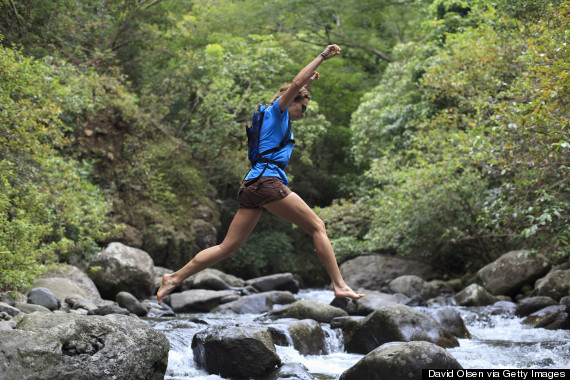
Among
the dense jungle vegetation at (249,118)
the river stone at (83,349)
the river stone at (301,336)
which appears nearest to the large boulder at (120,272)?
the dense jungle vegetation at (249,118)

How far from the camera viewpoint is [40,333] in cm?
532

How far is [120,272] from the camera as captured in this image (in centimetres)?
1153

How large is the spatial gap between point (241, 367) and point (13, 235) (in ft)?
11.5

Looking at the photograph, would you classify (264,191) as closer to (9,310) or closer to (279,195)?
(279,195)

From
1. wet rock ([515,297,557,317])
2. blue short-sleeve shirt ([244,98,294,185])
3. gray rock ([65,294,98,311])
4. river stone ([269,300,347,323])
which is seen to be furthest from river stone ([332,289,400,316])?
blue short-sleeve shirt ([244,98,294,185])

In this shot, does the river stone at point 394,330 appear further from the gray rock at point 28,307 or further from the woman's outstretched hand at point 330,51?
the woman's outstretched hand at point 330,51

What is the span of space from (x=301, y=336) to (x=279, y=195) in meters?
4.40

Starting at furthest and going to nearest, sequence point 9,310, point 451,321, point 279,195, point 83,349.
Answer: point 451,321, point 9,310, point 83,349, point 279,195

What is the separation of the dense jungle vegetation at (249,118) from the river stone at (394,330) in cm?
208

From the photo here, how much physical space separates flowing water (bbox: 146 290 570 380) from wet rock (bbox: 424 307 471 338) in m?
0.21

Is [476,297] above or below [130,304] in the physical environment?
below

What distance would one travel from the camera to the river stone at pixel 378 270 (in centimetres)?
1758

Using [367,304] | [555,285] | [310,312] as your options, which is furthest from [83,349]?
[555,285]

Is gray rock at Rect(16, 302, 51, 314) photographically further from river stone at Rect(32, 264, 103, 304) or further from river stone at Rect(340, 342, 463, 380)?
river stone at Rect(340, 342, 463, 380)
